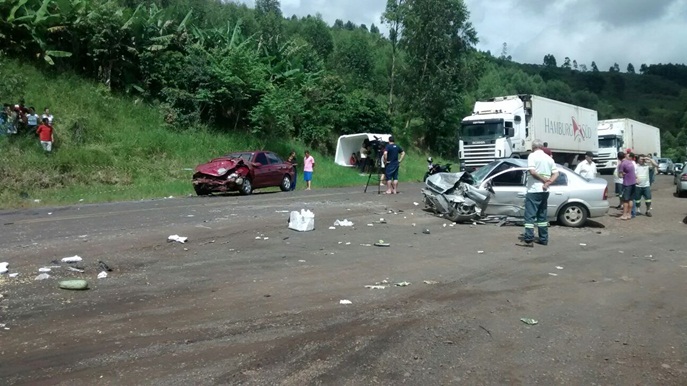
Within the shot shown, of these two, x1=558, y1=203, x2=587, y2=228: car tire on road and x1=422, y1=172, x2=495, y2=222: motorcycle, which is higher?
x1=422, y1=172, x2=495, y2=222: motorcycle

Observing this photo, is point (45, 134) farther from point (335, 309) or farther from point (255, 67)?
Answer: point (335, 309)

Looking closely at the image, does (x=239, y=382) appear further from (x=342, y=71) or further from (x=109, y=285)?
(x=342, y=71)

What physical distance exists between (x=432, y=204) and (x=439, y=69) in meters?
37.6

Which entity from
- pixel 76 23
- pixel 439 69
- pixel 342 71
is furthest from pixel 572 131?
pixel 342 71

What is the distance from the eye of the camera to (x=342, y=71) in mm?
63562

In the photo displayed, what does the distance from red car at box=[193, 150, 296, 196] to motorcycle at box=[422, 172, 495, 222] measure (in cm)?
872

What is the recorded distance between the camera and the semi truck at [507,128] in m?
28.9

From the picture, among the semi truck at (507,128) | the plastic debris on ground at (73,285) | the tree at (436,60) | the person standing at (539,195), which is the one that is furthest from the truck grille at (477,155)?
the plastic debris on ground at (73,285)

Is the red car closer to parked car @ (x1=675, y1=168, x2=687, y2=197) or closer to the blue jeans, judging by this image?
the blue jeans

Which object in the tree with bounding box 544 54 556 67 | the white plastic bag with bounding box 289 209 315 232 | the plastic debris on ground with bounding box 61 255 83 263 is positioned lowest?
the plastic debris on ground with bounding box 61 255 83 263

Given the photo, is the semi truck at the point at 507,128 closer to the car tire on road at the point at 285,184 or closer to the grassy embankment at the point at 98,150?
the grassy embankment at the point at 98,150

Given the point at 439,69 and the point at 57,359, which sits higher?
the point at 439,69

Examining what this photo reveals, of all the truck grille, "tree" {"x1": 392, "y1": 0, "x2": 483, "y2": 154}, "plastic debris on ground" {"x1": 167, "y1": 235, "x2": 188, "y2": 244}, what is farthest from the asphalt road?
"tree" {"x1": 392, "y1": 0, "x2": 483, "y2": 154}

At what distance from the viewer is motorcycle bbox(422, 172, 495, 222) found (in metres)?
14.1
